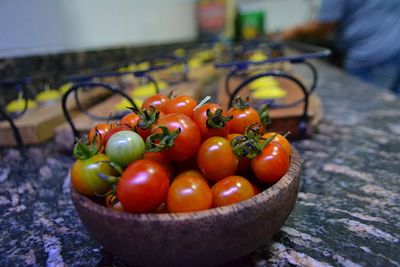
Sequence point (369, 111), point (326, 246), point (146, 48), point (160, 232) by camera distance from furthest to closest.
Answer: point (146, 48)
point (369, 111)
point (326, 246)
point (160, 232)

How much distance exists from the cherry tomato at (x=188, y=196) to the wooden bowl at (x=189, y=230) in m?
0.02

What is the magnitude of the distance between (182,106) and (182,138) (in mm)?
76

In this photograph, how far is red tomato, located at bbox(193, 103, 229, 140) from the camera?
0.38 metres

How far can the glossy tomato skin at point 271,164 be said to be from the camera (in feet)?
1.21

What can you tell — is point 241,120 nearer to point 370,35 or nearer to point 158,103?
point 158,103

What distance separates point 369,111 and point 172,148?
38.1 inches

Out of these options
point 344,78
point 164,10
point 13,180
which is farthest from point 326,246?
point 164,10

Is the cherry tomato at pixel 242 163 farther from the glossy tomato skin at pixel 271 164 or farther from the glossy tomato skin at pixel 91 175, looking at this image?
the glossy tomato skin at pixel 91 175

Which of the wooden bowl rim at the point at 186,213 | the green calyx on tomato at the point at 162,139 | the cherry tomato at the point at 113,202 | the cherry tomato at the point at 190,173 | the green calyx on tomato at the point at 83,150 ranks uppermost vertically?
the green calyx on tomato at the point at 162,139

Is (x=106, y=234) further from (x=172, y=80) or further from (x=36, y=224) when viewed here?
(x=172, y=80)

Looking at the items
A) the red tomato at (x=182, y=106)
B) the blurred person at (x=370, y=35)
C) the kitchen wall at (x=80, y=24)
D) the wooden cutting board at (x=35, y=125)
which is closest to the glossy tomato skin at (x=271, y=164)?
the red tomato at (x=182, y=106)

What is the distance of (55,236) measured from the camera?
477mm

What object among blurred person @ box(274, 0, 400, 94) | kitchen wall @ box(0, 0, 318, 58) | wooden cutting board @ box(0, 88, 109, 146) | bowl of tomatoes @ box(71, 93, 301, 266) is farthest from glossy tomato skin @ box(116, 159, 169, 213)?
blurred person @ box(274, 0, 400, 94)

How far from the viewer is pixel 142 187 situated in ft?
1.03
